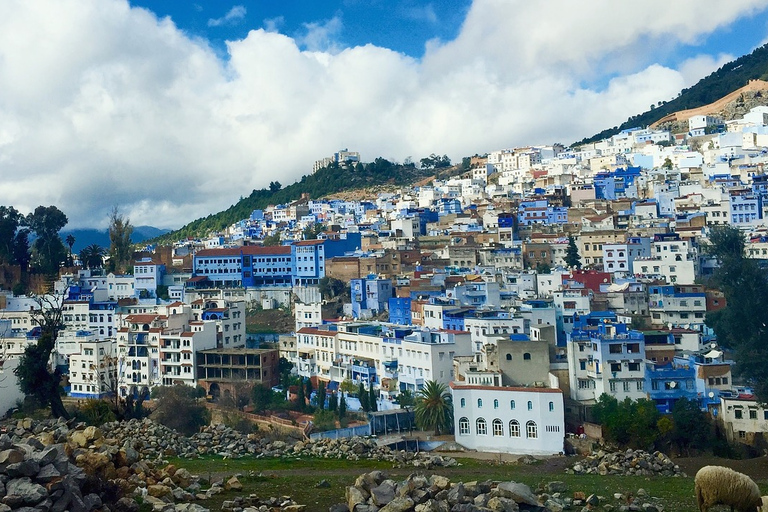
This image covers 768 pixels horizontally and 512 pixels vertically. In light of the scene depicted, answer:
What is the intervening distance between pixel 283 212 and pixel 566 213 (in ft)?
101

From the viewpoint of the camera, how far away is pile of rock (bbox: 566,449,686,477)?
20297 millimetres

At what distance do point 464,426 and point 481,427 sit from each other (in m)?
0.57

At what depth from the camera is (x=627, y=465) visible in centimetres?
2083

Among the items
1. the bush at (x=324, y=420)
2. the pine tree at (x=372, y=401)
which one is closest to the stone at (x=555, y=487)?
the bush at (x=324, y=420)

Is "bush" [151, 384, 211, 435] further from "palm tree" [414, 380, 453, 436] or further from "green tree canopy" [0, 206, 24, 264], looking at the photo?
"green tree canopy" [0, 206, 24, 264]

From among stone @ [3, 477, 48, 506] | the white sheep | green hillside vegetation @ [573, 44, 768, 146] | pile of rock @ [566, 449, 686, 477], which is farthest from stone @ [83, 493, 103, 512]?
green hillside vegetation @ [573, 44, 768, 146]

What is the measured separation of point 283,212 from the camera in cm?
8088

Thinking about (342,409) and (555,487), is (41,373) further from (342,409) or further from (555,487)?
(555,487)

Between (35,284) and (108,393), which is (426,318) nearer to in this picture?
(108,393)

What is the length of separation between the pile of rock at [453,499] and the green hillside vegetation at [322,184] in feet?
255

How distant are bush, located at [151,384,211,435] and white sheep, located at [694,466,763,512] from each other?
20881mm

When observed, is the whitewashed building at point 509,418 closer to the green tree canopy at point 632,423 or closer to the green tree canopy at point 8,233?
the green tree canopy at point 632,423

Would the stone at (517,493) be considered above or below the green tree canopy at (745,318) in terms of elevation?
below

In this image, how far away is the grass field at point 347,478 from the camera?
48.4 feet
